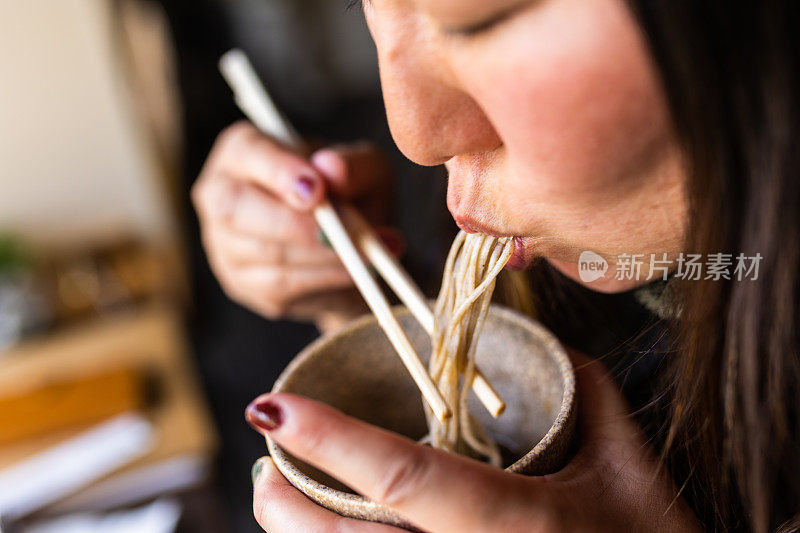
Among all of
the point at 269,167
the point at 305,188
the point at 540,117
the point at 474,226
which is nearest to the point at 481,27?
the point at 540,117

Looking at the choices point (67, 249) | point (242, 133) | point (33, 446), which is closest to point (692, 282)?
point (242, 133)

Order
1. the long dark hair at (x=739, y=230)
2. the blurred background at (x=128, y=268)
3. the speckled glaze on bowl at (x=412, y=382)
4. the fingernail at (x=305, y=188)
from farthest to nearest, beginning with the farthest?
Answer: 1. the blurred background at (x=128, y=268)
2. the fingernail at (x=305, y=188)
3. the speckled glaze on bowl at (x=412, y=382)
4. the long dark hair at (x=739, y=230)

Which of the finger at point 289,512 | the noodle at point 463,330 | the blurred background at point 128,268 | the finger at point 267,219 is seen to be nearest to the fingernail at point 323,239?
the finger at point 267,219

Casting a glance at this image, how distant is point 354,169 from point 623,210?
0.64 m

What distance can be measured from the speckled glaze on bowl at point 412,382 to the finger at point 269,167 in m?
0.28

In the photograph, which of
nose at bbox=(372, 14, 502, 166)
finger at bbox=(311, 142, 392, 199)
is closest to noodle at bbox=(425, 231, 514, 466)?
nose at bbox=(372, 14, 502, 166)

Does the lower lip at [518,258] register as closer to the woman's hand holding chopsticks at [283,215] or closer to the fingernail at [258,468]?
the fingernail at [258,468]

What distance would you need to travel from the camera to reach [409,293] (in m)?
0.65

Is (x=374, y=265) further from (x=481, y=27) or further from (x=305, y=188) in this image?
(x=481, y=27)

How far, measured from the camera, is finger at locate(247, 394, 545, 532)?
40 centimetres

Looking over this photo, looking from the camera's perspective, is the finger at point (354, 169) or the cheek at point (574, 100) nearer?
the cheek at point (574, 100)

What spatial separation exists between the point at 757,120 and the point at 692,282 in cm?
12

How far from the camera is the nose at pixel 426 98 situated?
41 cm

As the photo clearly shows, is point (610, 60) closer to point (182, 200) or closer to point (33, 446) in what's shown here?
point (33, 446)
